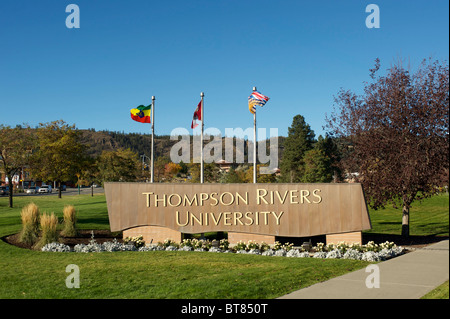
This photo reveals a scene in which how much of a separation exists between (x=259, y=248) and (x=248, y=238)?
3.30 ft

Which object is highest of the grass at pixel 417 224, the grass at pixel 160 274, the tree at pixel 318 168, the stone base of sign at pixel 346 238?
the tree at pixel 318 168

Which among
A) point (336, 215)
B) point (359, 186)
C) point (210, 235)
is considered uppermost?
point (359, 186)

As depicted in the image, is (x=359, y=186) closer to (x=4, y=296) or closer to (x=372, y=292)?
(x=372, y=292)

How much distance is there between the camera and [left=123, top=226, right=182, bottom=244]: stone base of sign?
16812 millimetres

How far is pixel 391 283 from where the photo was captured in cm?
885

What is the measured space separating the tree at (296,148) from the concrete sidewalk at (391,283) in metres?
49.1

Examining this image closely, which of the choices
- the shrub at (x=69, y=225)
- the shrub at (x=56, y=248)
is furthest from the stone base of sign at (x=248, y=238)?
the shrub at (x=69, y=225)

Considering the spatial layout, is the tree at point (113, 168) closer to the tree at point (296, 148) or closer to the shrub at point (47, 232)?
the tree at point (296, 148)

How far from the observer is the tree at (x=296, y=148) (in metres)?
61.2

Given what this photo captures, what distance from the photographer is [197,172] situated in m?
58.6

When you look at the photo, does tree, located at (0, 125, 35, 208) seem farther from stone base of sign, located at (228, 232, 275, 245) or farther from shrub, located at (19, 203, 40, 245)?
stone base of sign, located at (228, 232, 275, 245)

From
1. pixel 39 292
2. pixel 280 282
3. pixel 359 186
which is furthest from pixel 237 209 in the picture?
pixel 39 292

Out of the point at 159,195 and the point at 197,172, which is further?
the point at 197,172
